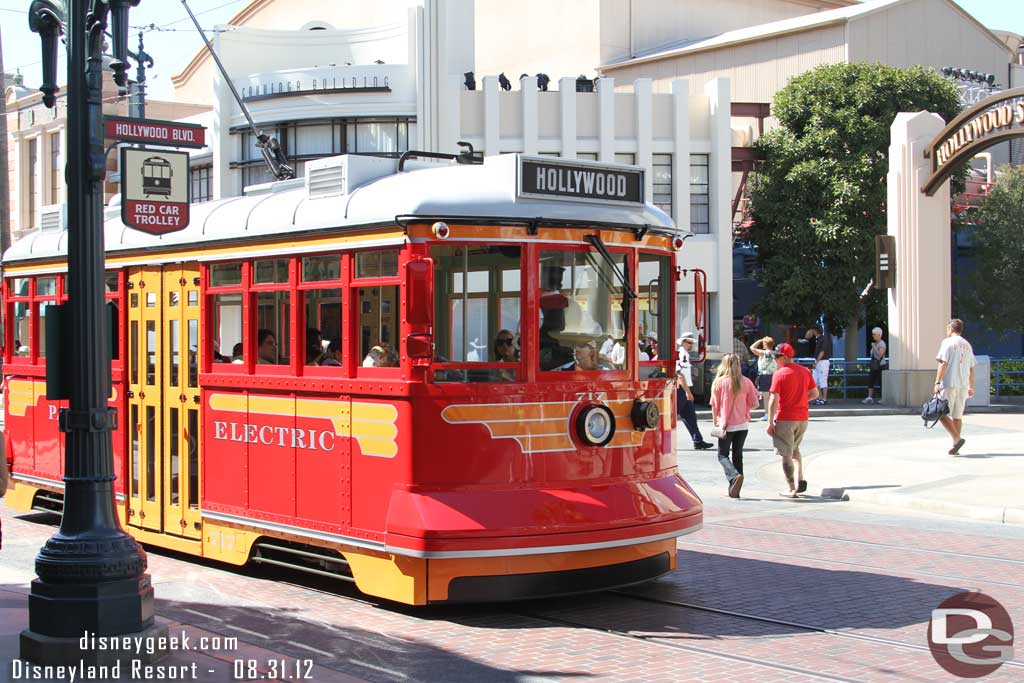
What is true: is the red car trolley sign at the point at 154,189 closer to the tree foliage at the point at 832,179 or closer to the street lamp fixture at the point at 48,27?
the street lamp fixture at the point at 48,27

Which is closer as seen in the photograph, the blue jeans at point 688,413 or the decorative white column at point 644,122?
the blue jeans at point 688,413

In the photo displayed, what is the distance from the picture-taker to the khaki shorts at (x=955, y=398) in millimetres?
17547

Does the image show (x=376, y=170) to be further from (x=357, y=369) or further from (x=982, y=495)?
(x=982, y=495)

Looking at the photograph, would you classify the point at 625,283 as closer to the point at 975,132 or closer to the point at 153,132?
the point at 153,132

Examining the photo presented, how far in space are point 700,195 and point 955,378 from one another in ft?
62.1

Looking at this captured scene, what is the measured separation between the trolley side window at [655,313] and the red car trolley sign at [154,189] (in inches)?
130

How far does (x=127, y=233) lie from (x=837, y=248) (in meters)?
26.4

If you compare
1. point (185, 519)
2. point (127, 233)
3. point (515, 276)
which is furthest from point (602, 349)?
point (127, 233)

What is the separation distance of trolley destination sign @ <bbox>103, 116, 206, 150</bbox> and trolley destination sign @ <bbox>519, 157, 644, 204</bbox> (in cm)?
275

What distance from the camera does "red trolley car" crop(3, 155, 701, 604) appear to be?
8328 mm

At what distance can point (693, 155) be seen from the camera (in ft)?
118

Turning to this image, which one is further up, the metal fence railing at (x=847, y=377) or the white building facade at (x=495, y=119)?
the white building facade at (x=495, y=119)

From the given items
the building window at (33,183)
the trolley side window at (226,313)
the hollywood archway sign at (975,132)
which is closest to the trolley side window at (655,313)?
the trolley side window at (226,313)

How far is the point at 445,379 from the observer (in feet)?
A: 27.5
